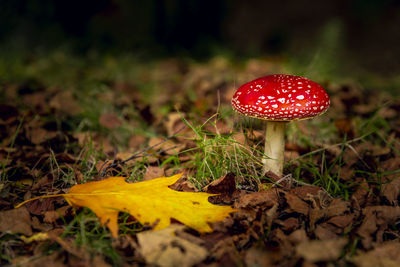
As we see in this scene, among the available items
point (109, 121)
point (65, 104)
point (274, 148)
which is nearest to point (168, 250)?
point (274, 148)

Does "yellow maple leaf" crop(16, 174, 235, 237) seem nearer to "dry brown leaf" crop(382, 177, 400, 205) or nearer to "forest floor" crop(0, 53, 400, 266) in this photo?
"forest floor" crop(0, 53, 400, 266)

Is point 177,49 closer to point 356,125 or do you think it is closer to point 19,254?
point 356,125

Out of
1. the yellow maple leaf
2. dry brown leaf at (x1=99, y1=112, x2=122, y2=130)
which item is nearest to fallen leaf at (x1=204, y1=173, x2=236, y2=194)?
the yellow maple leaf

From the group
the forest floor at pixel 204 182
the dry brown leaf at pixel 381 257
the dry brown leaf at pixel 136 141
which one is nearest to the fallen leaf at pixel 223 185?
the forest floor at pixel 204 182

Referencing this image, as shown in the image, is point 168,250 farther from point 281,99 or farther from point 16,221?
point 281,99

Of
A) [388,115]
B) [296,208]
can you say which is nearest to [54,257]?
[296,208]
